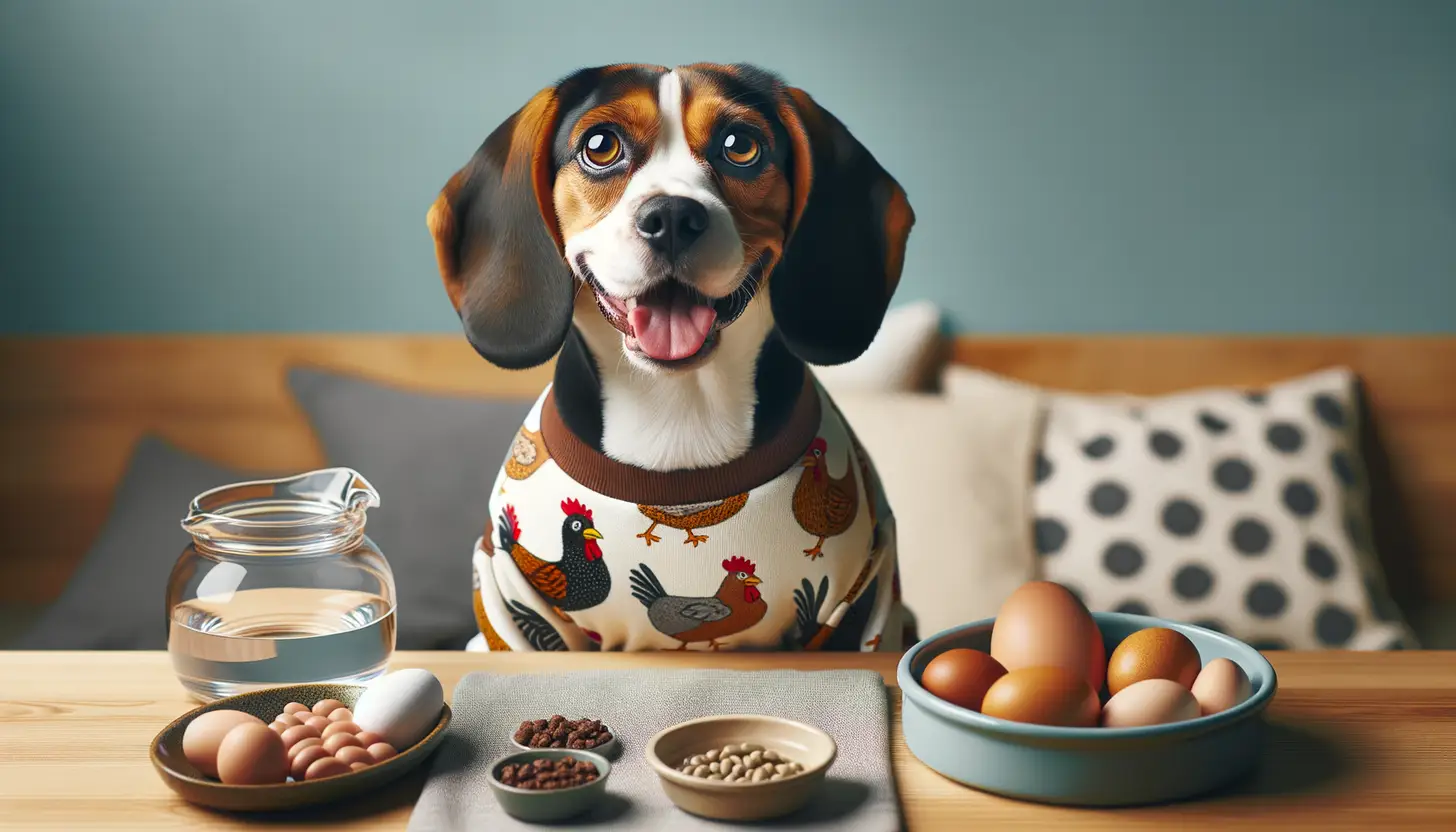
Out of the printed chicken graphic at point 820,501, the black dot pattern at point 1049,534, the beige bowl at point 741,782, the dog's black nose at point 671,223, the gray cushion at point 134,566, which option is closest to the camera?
the beige bowl at point 741,782

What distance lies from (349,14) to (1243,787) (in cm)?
179

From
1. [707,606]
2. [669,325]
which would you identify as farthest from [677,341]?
[707,606]

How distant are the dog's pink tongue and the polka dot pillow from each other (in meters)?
0.96

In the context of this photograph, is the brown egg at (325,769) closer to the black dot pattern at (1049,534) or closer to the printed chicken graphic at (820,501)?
the printed chicken graphic at (820,501)

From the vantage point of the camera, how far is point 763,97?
0.98m

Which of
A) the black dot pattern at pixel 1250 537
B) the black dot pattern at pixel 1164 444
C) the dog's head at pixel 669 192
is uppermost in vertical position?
the dog's head at pixel 669 192

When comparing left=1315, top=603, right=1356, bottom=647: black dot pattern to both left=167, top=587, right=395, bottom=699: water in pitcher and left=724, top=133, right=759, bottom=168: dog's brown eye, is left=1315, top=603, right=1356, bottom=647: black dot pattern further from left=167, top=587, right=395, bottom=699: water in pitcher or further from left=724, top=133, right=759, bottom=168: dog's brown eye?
left=167, top=587, right=395, bottom=699: water in pitcher

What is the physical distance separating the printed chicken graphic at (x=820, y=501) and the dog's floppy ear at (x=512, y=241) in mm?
226

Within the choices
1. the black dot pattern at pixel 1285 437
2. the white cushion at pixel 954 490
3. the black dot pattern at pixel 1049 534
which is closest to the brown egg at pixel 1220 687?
the white cushion at pixel 954 490

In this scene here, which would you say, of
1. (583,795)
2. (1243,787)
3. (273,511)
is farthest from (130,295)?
(1243,787)

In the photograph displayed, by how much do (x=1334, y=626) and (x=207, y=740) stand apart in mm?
1482

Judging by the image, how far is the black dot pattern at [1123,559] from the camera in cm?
171

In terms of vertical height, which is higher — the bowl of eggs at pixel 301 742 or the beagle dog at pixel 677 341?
the beagle dog at pixel 677 341

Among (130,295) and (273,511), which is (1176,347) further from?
(130,295)
